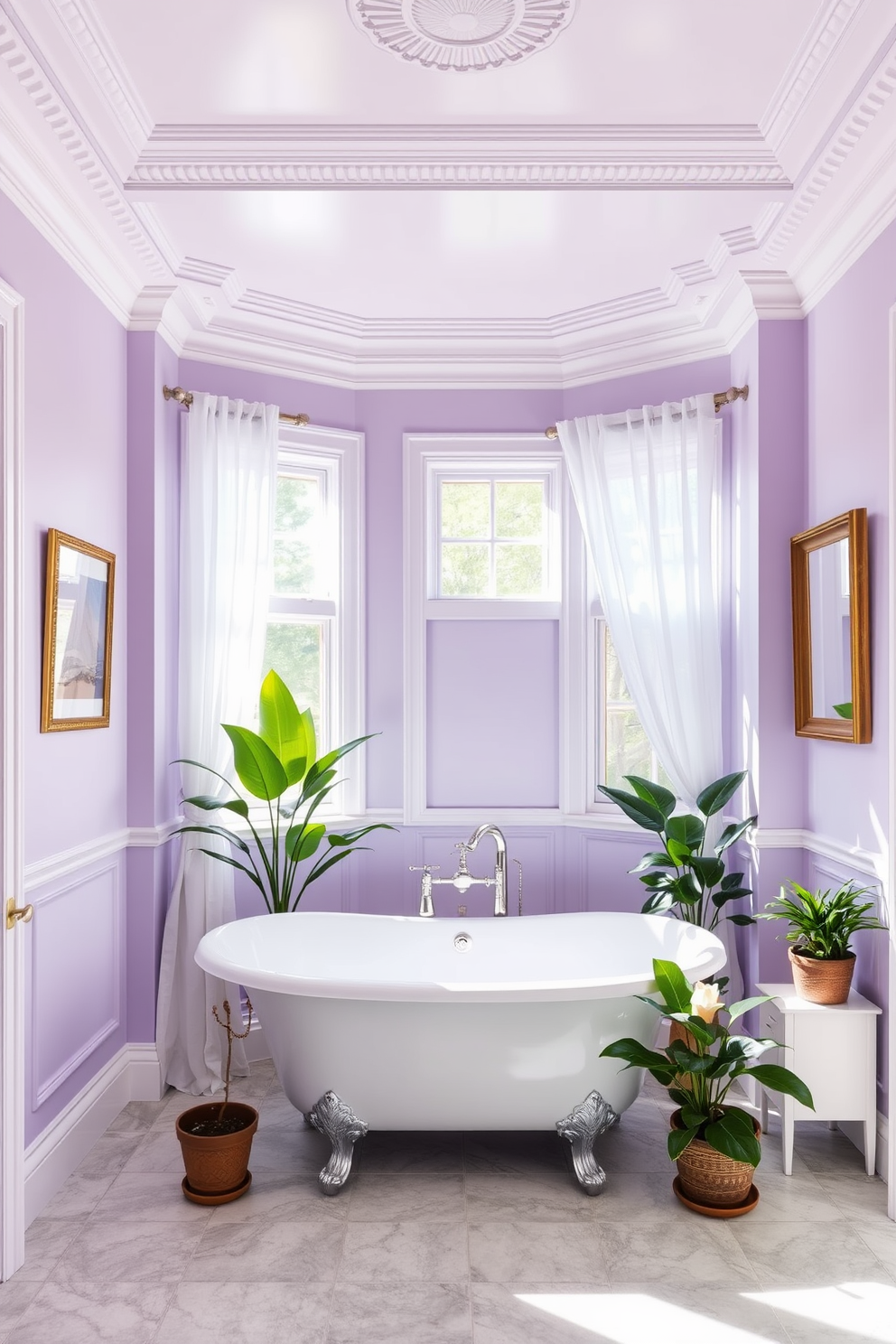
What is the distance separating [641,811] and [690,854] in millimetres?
230

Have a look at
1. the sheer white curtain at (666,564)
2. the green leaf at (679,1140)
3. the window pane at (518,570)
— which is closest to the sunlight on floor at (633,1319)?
the green leaf at (679,1140)

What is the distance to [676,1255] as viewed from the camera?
2.34 m

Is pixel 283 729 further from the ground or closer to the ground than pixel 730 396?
closer to the ground

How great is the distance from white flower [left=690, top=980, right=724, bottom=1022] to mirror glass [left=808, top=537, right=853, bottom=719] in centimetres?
92

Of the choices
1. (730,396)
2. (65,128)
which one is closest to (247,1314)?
(65,128)

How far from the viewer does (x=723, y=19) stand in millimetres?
2141

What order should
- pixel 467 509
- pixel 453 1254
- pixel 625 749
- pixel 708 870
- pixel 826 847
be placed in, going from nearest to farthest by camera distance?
1. pixel 453 1254
2. pixel 826 847
3. pixel 708 870
4. pixel 625 749
5. pixel 467 509

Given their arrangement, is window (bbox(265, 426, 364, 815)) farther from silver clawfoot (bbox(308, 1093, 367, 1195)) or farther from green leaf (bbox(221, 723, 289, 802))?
silver clawfoot (bbox(308, 1093, 367, 1195))

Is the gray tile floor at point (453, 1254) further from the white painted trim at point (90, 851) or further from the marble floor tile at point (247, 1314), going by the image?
the white painted trim at point (90, 851)

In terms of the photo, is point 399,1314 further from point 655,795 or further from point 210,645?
point 210,645

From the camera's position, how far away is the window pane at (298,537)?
396cm

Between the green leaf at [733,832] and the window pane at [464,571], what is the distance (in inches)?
54.6

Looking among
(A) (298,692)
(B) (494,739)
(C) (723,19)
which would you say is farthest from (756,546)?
(A) (298,692)

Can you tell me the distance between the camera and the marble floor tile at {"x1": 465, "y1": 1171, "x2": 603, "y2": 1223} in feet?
8.29
